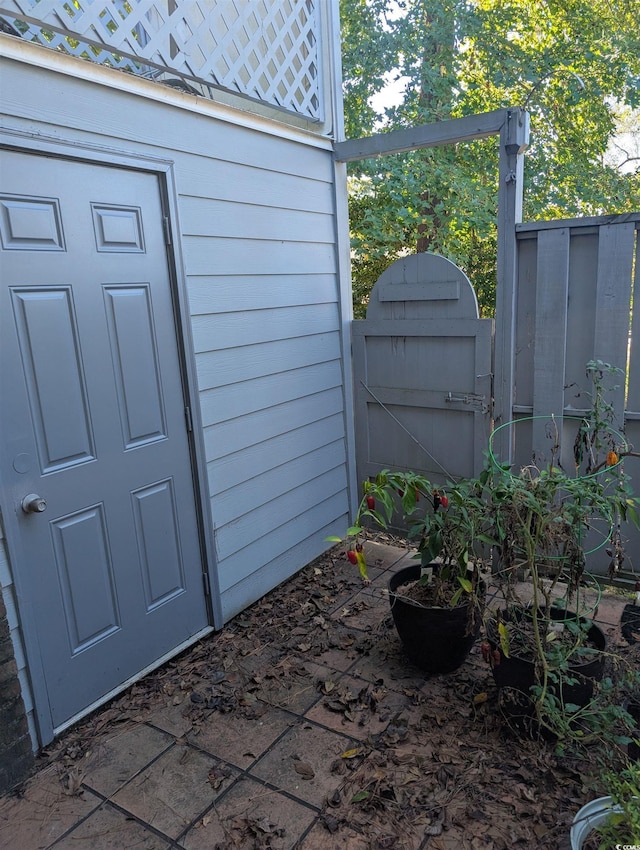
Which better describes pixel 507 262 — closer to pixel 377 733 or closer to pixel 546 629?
pixel 546 629

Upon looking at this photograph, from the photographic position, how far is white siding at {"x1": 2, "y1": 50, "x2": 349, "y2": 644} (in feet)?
7.25

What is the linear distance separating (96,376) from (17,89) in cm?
100

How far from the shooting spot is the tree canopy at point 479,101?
21.0 ft

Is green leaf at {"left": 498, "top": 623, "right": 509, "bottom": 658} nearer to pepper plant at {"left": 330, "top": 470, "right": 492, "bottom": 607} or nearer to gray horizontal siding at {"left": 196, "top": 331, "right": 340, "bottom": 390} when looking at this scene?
pepper plant at {"left": 330, "top": 470, "right": 492, "bottom": 607}

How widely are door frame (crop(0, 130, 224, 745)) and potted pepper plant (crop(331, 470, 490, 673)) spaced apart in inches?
31.7

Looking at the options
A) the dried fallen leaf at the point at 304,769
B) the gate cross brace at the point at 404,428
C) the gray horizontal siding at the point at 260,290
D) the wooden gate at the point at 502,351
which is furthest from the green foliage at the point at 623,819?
the gray horizontal siding at the point at 260,290

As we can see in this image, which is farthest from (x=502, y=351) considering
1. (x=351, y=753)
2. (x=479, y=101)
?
(x=479, y=101)

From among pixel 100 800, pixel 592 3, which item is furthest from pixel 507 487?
pixel 592 3

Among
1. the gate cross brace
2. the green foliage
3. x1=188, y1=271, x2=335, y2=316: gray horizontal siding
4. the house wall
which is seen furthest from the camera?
the gate cross brace

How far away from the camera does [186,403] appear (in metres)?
2.63

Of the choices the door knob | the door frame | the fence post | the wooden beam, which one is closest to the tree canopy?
the wooden beam

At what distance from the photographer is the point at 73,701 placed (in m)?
2.26

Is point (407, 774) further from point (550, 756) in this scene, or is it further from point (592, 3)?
point (592, 3)

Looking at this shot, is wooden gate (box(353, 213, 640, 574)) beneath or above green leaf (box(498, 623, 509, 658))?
above
